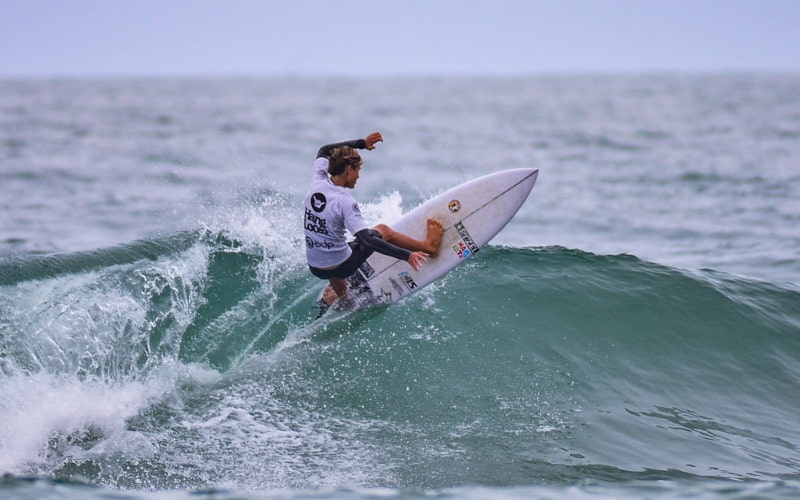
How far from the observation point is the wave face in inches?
250

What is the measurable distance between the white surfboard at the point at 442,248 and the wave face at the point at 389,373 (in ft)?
0.85

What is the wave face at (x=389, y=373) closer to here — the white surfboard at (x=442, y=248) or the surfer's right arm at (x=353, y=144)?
the white surfboard at (x=442, y=248)

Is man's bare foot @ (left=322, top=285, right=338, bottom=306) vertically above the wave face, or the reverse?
man's bare foot @ (left=322, top=285, right=338, bottom=306)

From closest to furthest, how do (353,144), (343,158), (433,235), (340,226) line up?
1. (343,158)
2. (340,226)
3. (353,144)
4. (433,235)

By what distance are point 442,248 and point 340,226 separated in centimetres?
149

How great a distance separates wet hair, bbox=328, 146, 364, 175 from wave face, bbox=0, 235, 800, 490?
189 centimetres

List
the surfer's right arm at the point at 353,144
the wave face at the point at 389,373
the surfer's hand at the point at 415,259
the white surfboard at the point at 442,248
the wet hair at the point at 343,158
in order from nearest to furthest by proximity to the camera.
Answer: the wave face at the point at 389,373, the wet hair at the point at 343,158, the surfer's hand at the point at 415,259, the surfer's right arm at the point at 353,144, the white surfboard at the point at 442,248

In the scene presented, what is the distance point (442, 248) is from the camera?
28.4ft

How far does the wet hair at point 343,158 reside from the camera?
7.34 m

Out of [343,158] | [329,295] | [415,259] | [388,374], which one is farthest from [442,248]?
[343,158]

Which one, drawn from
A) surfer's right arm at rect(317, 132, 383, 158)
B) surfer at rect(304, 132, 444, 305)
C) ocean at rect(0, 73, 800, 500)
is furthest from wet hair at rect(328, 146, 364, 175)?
ocean at rect(0, 73, 800, 500)

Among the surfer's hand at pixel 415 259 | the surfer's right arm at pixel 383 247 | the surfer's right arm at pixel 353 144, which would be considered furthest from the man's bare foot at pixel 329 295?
the surfer's right arm at pixel 353 144

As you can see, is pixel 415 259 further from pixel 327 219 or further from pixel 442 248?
pixel 442 248

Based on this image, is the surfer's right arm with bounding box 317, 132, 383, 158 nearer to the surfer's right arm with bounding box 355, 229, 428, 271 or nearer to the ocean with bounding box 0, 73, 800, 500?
the surfer's right arm with bounding box 355, 229, 428, 271
